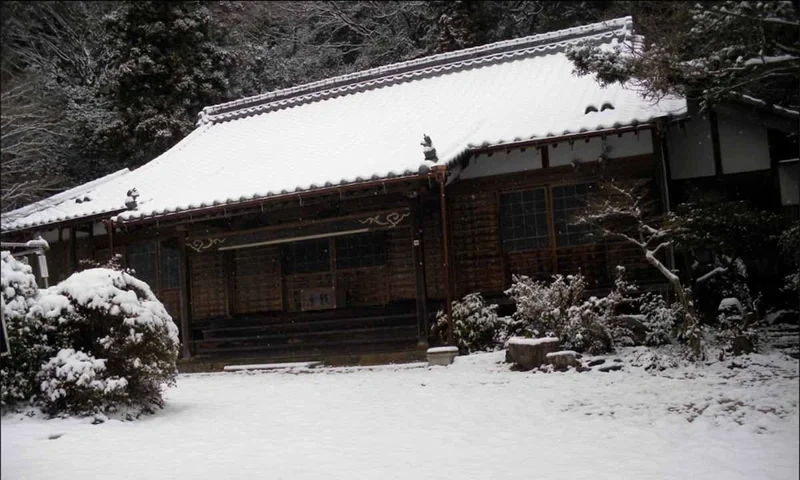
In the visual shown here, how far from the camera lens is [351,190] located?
A: 33.8ft

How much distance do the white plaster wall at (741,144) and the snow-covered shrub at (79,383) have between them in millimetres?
9102

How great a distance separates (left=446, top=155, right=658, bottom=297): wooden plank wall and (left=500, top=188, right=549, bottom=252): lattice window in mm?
96

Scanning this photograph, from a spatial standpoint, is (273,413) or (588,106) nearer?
(273,413)

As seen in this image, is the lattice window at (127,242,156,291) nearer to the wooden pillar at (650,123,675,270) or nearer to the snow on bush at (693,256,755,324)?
the wooden pillar at (650,123,675,270)

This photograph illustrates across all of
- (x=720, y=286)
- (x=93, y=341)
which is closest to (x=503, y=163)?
(x=720, y=286)

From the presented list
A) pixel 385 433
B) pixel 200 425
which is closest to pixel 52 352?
pixel 200 425

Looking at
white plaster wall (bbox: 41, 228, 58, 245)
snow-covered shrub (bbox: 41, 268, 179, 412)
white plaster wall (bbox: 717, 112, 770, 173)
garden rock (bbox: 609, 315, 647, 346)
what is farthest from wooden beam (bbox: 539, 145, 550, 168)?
white plaster wall (bbox: 41, 228, 58, 245)

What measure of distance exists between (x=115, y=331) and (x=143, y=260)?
22.5 feet

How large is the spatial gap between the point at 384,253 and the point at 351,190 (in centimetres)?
234

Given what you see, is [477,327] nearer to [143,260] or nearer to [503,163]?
[503,163]

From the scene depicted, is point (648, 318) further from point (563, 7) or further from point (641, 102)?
point (563, 7)

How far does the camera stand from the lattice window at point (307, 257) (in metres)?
12.8

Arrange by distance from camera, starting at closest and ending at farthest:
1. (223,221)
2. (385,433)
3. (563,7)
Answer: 1. (385,433)
2. (223,221)
3. (563,7)

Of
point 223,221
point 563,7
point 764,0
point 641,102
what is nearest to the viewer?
point 764,0
